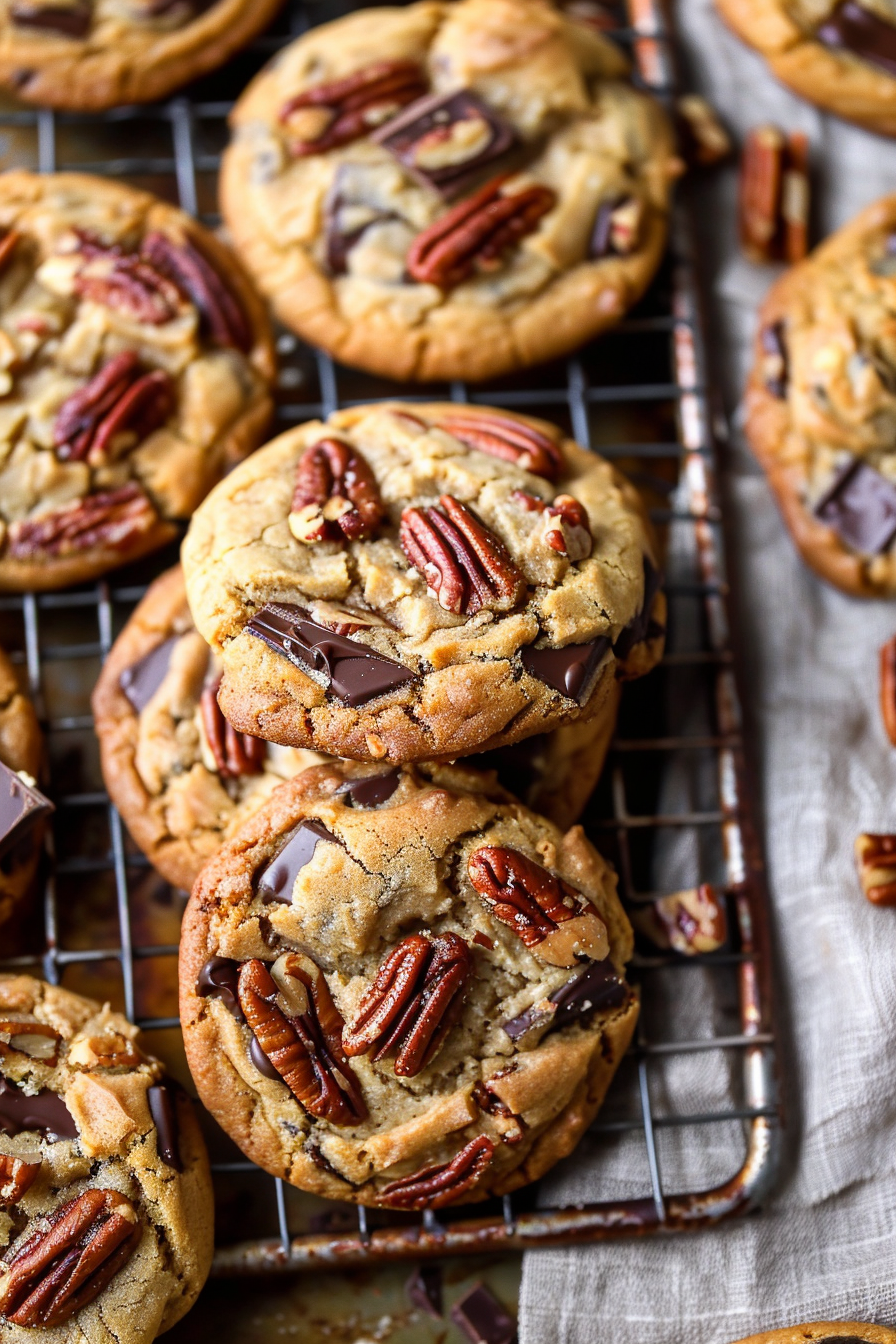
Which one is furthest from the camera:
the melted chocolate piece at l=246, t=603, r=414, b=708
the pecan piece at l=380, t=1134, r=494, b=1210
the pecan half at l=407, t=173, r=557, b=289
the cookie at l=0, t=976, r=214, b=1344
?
the pecan half at l=407, t=173, r=557, b=289

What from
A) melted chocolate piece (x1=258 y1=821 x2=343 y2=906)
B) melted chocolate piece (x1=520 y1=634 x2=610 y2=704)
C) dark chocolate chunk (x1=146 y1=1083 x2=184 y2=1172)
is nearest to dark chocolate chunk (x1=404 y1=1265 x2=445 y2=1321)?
dark chocolate chunk (x1=146 y1=1083 x2=184 y2=1172)

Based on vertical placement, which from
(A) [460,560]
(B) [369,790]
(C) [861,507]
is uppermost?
(A) [460,560]

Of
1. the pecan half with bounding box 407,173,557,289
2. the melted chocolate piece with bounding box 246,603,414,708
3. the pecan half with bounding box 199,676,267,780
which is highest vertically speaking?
the pecan half with bounding box 407,173,557,289

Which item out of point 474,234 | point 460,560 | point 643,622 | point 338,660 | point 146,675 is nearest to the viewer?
point 338,660

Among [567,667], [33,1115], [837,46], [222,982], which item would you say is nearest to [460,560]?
[567,667]

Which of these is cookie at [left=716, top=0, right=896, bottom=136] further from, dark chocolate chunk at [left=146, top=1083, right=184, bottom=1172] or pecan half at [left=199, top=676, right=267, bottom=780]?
dark chocolate chunk at [left=146, top=1083, right=184, bottom=1172]

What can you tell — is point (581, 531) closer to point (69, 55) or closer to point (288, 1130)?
point (288, 1130)

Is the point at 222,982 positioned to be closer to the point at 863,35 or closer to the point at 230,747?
the point at 230,747
